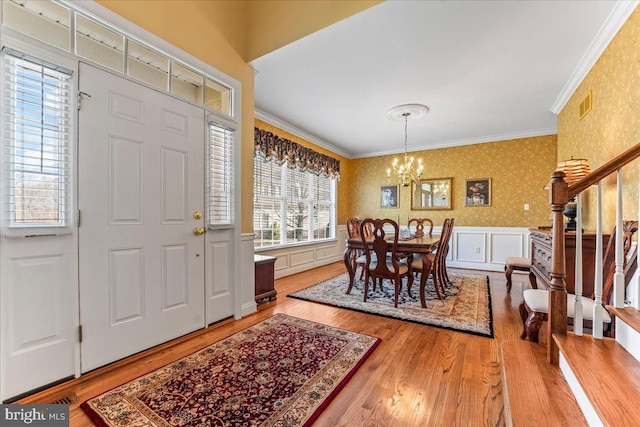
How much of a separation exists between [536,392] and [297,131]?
472 centimetres

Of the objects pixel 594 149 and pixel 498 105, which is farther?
pixel 498 105

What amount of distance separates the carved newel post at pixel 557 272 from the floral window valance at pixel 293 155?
3.66 m

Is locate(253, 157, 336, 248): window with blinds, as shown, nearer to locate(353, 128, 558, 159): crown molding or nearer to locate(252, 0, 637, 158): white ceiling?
locate(252, 0, 637, 158): white ceiling

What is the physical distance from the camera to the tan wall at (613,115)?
2041mm

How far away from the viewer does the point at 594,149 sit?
2.78 meters

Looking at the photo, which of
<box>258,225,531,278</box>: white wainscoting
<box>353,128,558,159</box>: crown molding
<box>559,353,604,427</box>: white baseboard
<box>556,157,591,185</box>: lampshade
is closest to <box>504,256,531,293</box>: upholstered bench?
<box>556,157,591,185</box>: lampshade

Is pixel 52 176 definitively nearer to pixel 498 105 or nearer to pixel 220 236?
pixel 220 236

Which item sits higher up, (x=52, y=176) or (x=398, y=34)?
(x=398, y=34)

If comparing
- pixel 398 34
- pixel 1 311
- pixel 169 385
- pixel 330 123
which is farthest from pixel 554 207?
pixel 330 123

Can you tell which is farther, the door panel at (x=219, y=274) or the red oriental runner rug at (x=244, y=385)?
the door panel at (x=219, y=274)

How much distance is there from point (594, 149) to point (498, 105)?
1432mm

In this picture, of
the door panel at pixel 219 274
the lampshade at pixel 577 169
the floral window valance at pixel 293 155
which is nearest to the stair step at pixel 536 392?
the lampshade at pixel 577 169

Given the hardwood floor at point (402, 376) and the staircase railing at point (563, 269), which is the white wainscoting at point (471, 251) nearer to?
the hardwood floor at point (402, 376)

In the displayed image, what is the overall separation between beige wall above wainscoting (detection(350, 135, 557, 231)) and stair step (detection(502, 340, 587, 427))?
4311 mm
